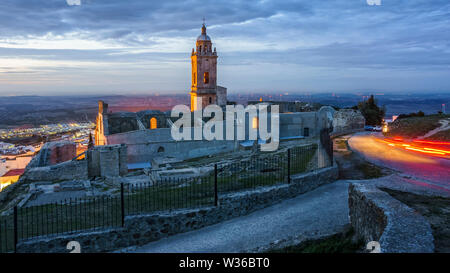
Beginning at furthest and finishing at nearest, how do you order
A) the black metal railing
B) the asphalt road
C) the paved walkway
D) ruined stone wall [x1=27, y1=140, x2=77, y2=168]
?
ruined stone wall [x1=27, y1=140, x2=77, y2=168], the asphalt road, the black metal railing, the paved walkway

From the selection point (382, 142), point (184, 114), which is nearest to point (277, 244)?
point (382, 142)

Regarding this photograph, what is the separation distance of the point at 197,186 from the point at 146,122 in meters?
24.0

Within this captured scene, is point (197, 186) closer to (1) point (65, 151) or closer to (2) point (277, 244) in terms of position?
(2) point (277, 244)

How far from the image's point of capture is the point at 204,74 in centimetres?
5375

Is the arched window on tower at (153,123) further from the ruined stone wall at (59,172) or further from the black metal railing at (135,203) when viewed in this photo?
the black metal railing at (135,203)

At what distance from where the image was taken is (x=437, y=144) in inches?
785

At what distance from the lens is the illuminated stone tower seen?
52.4 metres

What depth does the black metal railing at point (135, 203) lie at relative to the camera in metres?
9.23

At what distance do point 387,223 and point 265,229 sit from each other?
3.57 m

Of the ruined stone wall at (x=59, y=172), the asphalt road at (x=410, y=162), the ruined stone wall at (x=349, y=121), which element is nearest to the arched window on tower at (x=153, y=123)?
the ruined stone wall at (x=59, y=172)

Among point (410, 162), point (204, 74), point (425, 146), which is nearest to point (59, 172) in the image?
point (410, 162)

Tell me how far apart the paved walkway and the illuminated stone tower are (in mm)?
43826

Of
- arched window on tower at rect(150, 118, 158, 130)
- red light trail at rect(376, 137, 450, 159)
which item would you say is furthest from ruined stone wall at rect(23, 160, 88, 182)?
red light trail at rect(376, 137, 450, 159)

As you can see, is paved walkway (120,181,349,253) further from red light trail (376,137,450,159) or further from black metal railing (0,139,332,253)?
red light trail (376,137,450,159)
